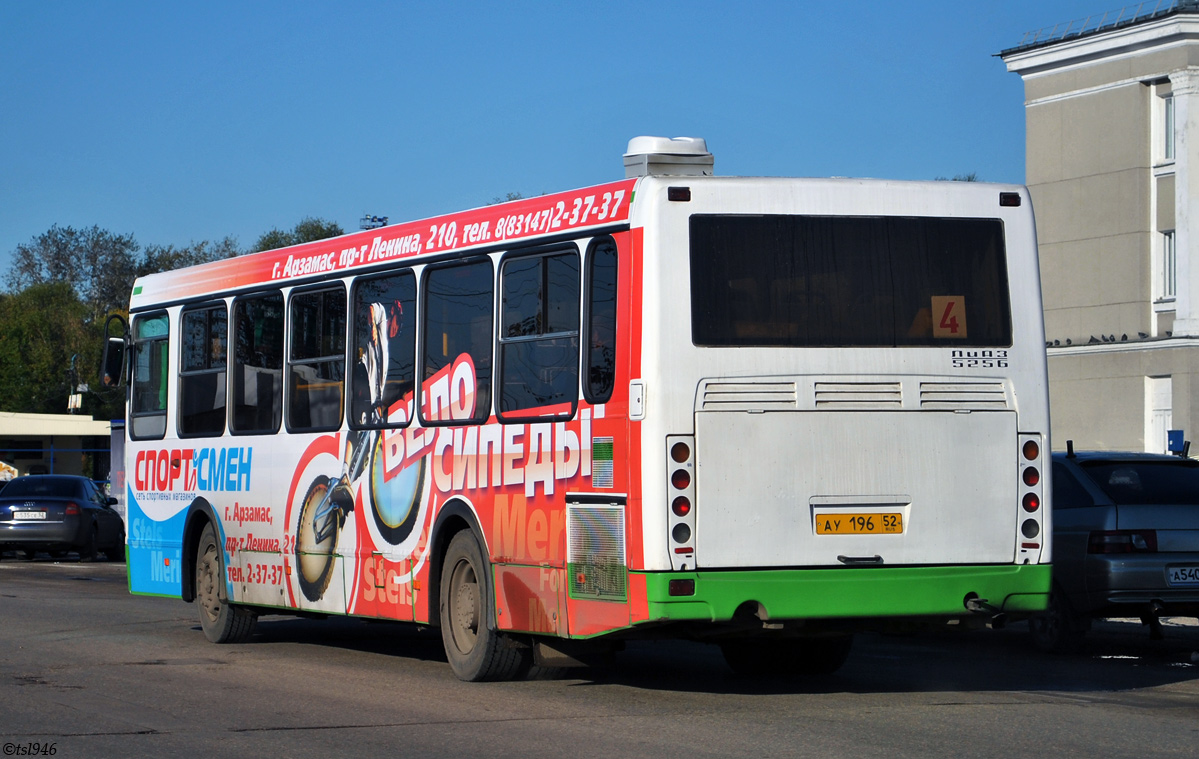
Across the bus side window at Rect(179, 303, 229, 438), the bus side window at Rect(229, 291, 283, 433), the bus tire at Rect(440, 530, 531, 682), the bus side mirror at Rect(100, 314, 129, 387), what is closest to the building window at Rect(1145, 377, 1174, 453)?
the bus side mirror at Rect(100, 314, 129, 387)

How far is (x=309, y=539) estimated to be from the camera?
13.1 metres

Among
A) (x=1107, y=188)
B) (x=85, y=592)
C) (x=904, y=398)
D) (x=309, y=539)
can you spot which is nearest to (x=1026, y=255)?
(x=904, y=398)

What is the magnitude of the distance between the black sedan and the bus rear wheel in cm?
1960

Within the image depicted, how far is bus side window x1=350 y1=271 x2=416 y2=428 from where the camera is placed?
39.1 ft

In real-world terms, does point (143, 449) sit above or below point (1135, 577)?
above

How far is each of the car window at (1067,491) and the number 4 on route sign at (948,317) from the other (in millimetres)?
3443

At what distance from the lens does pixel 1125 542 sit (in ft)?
41.2

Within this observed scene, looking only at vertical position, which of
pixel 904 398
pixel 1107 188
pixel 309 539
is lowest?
pixel 309 539

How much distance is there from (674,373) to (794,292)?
3.09ft

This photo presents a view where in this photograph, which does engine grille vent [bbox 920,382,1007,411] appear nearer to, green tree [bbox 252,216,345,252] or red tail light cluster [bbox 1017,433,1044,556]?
red tail light cluster [bbox 1017,433,1044,556]

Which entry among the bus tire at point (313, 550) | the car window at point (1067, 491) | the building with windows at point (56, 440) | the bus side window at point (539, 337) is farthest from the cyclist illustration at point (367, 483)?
the building with windows at point (56, 440)

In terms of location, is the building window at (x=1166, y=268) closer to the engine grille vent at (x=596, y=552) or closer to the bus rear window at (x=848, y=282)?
the bus rear window at (x=848, y=282)

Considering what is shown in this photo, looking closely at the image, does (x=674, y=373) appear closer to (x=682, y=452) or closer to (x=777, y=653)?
(x=682, y=452)

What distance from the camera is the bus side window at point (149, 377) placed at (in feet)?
50.9
